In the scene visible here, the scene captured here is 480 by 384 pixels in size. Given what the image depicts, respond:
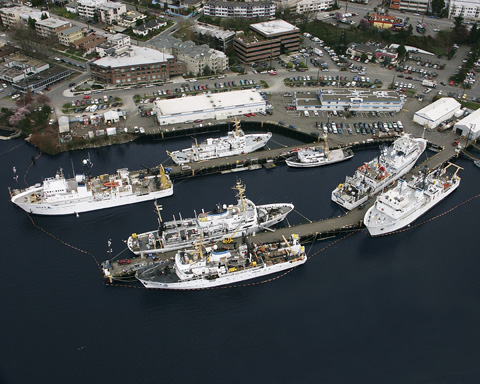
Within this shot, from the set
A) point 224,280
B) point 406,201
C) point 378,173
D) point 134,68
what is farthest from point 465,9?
point 224,280

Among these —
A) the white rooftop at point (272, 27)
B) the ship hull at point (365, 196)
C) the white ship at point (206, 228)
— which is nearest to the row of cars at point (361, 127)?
the ship hull at point (365, 196)

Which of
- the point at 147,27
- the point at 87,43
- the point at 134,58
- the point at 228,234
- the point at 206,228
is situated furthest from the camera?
the point at 147,27

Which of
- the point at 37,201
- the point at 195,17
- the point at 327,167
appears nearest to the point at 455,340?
the point at 327,167

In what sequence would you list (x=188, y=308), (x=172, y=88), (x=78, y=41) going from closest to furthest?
(x=188, y=308) → (x=172, y=88) → (x=78, y=41)

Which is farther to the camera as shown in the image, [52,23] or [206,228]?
[52,23]

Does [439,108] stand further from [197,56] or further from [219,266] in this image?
[219,266]

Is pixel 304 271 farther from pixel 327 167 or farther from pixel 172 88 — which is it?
pixel 172 88
